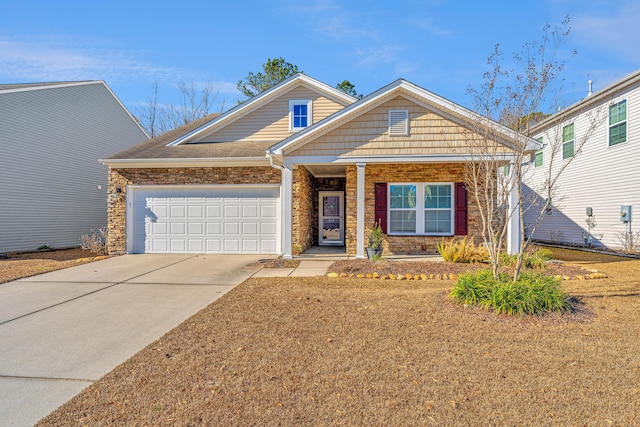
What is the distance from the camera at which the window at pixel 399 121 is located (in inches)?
373

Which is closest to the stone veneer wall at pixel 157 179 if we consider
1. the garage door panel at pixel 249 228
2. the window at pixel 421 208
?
the garage door panel at pixel 249 228

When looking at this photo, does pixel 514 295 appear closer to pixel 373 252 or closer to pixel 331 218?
pixel 373 252

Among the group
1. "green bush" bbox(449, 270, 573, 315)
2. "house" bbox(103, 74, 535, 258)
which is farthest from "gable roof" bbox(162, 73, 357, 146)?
"green bush" bbox(449, 270, 573, 315)

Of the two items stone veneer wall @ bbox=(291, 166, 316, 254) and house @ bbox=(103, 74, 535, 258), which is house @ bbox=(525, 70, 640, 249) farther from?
stone veneer wall @ bbox=(291, 166, 316, 254)

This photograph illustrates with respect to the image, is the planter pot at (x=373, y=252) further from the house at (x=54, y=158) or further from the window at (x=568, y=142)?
the house at (x=54, y=158)

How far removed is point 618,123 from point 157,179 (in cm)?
1468

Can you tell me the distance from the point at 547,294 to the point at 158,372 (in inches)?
190

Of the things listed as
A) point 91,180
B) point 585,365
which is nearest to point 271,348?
point 585,365

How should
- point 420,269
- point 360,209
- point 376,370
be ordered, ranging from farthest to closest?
point 360,209 < point 420,269 < point 376,370

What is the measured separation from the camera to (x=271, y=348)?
3.79 m

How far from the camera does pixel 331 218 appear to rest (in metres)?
13.8

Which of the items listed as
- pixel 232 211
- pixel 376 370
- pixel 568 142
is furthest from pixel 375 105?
pixel 568 142

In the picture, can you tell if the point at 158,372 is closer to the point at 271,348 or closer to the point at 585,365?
the point at 271,348

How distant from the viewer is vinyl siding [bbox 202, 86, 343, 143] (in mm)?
12828
